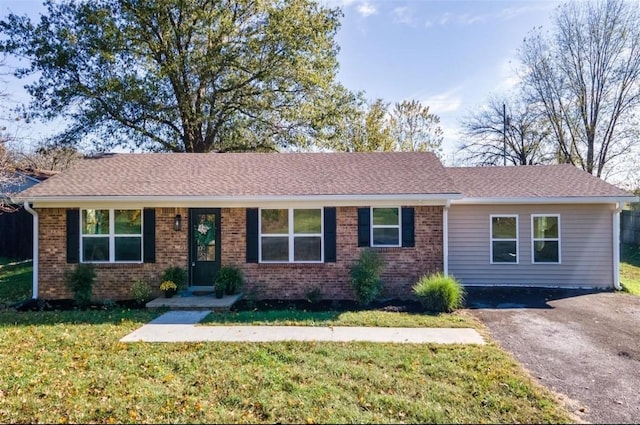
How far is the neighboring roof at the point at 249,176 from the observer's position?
9.58m

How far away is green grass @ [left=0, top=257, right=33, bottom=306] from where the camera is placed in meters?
10.2

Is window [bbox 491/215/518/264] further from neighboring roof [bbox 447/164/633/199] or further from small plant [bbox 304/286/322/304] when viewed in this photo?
small plant [bbox 304/286/322/304]

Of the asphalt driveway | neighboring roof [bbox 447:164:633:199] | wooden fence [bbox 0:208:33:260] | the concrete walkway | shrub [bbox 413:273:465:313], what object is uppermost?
neighboring roof [bbox 447:164:633:199]

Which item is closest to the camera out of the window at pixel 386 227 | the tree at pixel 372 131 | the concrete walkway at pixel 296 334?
the concrete walkway at pixel 296 334

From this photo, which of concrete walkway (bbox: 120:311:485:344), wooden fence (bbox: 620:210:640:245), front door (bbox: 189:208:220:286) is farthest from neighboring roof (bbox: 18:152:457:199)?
wooden fence (bbox: 620:210:640:245)

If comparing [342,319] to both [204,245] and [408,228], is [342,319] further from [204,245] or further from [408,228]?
[204,245]

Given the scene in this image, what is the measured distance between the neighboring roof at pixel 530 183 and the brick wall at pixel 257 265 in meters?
2.71

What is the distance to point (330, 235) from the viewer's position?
31.8ft

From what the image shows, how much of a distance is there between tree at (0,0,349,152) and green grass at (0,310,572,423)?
44.9 ft

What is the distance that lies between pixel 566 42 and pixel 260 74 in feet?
54.5

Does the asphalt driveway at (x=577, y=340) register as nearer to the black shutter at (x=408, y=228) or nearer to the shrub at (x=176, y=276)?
the black shutter at (x=408, y=228)

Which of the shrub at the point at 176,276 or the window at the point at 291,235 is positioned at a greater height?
the window at the point at 291,235

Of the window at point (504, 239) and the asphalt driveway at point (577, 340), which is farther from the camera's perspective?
the window at point (504, 239)

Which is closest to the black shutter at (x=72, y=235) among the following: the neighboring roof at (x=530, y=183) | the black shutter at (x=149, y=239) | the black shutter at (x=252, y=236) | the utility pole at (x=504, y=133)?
the black shutter at (x=149, y=239)
